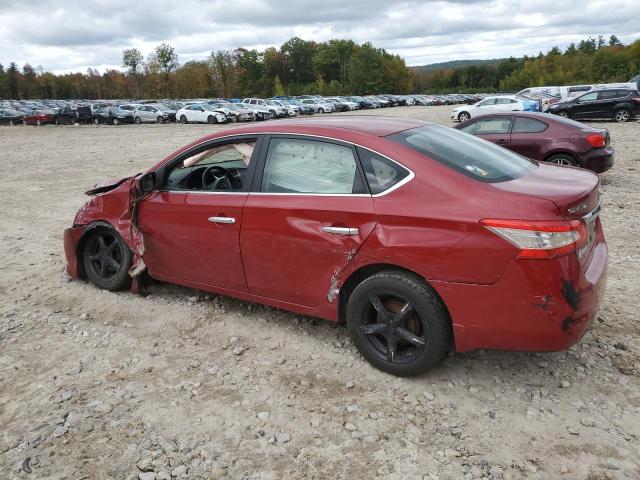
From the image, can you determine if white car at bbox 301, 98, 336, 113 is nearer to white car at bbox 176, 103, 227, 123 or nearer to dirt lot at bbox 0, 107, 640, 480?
white car at bbox 176, 103, 227, 123

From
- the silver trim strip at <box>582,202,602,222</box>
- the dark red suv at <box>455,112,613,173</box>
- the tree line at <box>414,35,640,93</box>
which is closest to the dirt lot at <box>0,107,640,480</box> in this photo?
the silver trim strip at <box>582,202,602,222</box>

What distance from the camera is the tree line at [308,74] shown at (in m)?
83.9

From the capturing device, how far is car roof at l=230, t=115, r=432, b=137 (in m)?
3.71

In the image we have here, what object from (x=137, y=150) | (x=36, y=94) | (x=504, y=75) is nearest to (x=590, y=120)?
(x=137, y=150)

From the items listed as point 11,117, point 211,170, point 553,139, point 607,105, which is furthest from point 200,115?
point 211,170

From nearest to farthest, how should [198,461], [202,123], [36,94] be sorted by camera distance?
1. [198,461]
2. [202,123]
3. [36,94]

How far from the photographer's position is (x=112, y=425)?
3109 mm

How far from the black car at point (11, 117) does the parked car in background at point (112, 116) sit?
6546mm

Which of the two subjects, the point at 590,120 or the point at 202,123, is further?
the point at 202,123

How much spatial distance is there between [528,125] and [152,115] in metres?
33.8

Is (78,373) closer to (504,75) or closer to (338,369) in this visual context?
(338,369)

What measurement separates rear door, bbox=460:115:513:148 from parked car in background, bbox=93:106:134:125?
109 ft

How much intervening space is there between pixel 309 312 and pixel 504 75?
127m

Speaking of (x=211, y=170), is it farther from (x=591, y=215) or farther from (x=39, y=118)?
(x=39, y=118)
